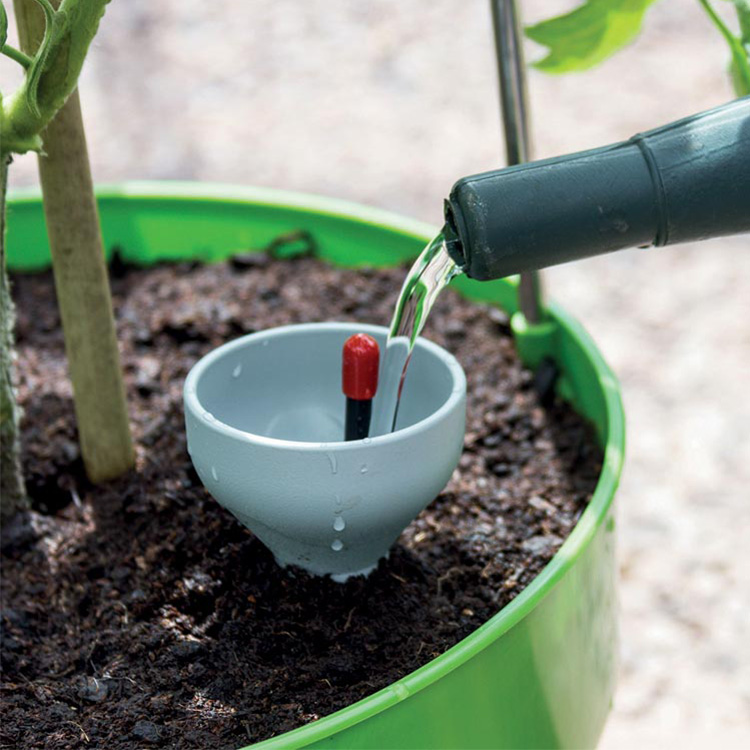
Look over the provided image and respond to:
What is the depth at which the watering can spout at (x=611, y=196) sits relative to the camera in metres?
0.55

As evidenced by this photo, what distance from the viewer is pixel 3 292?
735 millimetres

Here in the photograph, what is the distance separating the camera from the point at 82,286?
2.48 ft

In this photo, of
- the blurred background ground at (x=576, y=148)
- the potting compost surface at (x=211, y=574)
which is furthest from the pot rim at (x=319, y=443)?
the blurred background ground at (x=576, y=148)

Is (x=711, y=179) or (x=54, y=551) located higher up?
(x=711, y=179)

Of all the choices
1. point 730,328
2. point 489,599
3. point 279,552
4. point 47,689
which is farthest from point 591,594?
point 730,328

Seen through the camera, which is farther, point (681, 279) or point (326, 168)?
point (326, 168)

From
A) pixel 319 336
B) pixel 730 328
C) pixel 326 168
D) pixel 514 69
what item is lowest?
pixel 730 328

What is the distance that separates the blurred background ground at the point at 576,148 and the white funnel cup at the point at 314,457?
2.38 feet

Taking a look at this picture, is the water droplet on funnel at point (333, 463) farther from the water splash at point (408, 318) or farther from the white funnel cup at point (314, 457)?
the water splash at point (408, 318)

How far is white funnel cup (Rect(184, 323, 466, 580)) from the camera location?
60 centimetres

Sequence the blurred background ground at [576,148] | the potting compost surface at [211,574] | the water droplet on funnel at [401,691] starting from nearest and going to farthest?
the water droplet on funnel at [401,691] → the potting compost surface at [211,574] → the blurred background ground at [576,148]

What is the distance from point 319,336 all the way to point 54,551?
0.23 meters

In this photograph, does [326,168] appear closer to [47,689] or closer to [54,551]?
[54,551]

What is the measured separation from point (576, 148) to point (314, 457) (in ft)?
5.37
